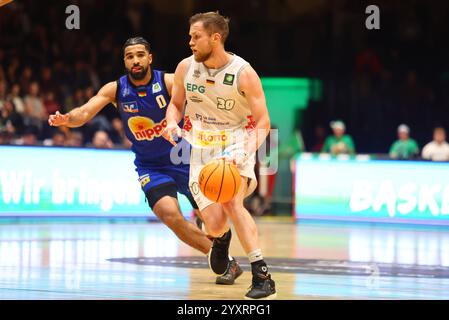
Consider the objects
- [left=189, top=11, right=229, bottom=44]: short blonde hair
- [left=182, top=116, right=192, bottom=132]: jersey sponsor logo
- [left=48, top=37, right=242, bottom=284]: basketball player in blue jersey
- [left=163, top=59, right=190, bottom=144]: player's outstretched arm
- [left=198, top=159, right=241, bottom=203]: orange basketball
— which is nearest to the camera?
[left=198, top=159, right=241, bottom=203]: orange basketball

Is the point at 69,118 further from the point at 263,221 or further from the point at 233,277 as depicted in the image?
the point at 263,221

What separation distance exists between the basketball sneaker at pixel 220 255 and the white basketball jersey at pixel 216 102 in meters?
1.10

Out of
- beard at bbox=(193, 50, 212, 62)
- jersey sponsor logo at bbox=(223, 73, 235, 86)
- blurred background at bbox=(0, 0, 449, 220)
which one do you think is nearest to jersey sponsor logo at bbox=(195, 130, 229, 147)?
jersey sponsor logo at bbox=(223, 73, 235, 86)

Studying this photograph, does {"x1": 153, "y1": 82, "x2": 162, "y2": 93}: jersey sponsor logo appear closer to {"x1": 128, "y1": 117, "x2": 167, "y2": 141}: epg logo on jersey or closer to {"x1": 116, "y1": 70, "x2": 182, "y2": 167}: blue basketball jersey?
{"x1": 116, "y1": 70, "x2": 182, "y2": 167}: blue basketball jersey

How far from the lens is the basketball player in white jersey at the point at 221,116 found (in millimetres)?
8180

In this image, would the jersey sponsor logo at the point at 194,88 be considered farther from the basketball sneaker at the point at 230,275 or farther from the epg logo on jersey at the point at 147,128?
the basketball sneaker at the point at 230,275

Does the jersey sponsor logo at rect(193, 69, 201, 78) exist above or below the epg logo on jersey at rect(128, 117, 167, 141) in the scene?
above

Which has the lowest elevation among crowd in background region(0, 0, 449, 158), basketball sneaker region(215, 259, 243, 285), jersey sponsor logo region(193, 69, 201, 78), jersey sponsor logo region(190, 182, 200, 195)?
basketball sneaker region(215, 259, 243, 285)

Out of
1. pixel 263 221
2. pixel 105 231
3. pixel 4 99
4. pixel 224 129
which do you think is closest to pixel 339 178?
pixel 263 221

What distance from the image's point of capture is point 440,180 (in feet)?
59.3

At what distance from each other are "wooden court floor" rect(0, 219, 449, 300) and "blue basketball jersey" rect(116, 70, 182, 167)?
4.11 feet

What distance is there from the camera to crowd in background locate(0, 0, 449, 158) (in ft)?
69.0

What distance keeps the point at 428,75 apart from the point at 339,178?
6.93m

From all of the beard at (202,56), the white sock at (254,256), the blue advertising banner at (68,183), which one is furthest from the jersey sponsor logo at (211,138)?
the blue advertising banner at (68,183)
